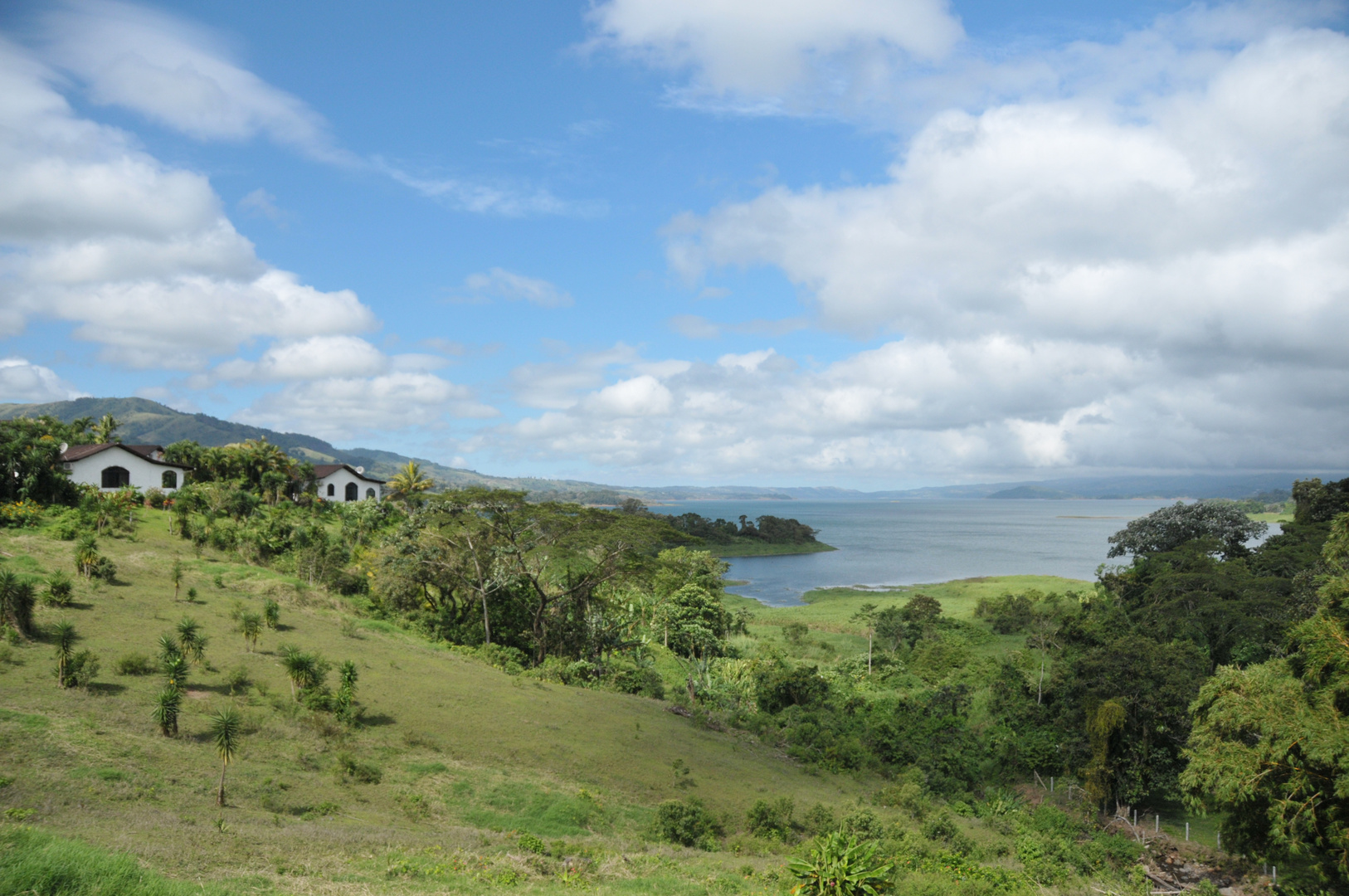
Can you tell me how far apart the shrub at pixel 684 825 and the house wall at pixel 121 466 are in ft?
150

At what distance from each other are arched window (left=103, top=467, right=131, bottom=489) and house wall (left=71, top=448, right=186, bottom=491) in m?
0.17

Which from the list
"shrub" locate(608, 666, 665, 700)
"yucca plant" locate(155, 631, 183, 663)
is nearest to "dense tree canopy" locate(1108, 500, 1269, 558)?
"shrub" locate(608, 666, 665, 700)

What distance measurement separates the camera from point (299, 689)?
62.5 feet

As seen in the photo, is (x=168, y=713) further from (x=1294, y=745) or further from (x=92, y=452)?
→ (x=92, y=452)

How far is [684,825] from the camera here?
16.4 m

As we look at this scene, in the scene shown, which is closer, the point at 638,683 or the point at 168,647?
the point at 168,647

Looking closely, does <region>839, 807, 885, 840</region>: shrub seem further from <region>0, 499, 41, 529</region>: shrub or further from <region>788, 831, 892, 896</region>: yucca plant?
<region>0, 499, 41, 529</region>: shrub

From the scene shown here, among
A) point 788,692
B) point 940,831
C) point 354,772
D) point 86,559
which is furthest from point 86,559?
point 940,831

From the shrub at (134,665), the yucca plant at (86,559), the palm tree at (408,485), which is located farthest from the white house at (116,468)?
the shrub at (134,665)

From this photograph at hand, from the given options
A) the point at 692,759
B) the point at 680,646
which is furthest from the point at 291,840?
the point at 680,646

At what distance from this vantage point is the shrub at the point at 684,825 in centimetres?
1620

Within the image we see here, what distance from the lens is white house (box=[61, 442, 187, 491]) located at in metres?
45.1

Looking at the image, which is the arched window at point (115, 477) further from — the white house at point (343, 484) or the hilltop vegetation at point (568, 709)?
the white house at point (343, 484)

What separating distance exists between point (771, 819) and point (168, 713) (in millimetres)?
14152
